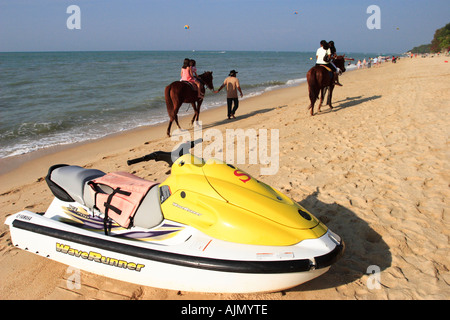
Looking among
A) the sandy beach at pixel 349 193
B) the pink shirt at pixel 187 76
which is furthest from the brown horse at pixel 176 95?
the sandy beach at pixel 349 193

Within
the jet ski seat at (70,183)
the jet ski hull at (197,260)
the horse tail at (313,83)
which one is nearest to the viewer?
the jet ski hull at (197,260)

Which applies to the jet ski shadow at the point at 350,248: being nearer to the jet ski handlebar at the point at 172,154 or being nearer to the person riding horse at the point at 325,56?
the jet ski handlebar at the point at 172,154

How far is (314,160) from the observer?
6.02 m

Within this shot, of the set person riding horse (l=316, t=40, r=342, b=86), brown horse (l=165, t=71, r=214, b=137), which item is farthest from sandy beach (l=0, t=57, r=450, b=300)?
person riding horse (l=316, t=40, r=342, b=86)

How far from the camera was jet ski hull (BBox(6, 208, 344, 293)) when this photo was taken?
2.38 meters

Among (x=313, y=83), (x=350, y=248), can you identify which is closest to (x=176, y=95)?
(x=313, y=83)

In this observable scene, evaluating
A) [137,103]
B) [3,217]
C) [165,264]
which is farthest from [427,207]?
[137,103]

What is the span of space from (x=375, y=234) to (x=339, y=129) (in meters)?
4.91

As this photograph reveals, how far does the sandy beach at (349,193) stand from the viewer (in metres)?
2.96

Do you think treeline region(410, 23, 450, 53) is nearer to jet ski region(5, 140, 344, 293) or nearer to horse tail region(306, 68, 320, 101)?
horse tail region(306, 68, 320, 101)

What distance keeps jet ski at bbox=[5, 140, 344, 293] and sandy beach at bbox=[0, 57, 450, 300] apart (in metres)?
0.41

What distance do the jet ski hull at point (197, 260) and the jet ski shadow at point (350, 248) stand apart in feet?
1.90
